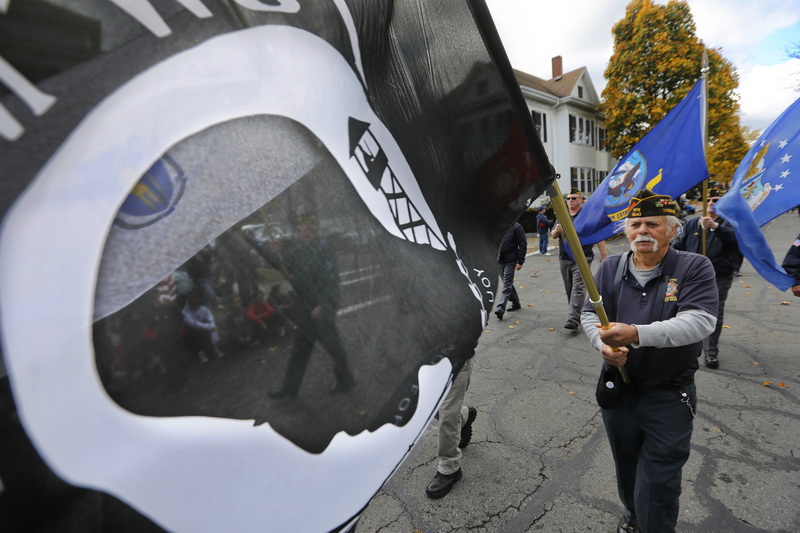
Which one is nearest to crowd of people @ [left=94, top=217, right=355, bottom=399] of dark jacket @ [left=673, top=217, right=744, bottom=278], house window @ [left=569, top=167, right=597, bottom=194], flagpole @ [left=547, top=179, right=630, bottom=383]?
flagpole @ [left=547, top=179, right=630, bottom=383]

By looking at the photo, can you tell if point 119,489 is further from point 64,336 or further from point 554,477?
point 554,477

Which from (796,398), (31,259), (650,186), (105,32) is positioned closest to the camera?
(31,259)

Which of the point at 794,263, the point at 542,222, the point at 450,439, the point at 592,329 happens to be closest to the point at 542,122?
the point at 542,222

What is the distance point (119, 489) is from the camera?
655 mm

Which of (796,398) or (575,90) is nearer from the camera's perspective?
(796,398)

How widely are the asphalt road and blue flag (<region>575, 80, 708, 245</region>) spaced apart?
1.70m

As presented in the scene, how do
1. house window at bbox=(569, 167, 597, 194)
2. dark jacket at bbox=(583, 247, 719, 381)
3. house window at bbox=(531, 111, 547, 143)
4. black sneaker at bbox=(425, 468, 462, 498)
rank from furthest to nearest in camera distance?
house window at bbox=(569, 167, 597, 194), house window at bbox=(531, 111, 547, 143), black sneaker at bbox=(425, 468, 462, 498), dark jacket at bbox=(583, 247, 719, 381)

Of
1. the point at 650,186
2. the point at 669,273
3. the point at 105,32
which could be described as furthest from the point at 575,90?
the point at 105,32

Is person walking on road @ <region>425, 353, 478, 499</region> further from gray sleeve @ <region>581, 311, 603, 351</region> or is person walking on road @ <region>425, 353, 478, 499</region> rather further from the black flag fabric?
the black flag fabric

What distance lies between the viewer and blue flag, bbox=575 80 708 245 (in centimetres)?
390

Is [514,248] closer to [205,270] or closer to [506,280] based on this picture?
[506,280]

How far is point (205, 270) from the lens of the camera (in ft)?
2.61

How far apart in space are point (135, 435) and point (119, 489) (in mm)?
83

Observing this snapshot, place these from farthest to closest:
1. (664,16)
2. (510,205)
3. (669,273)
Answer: (664,16) → (669,273) → (510,205)
